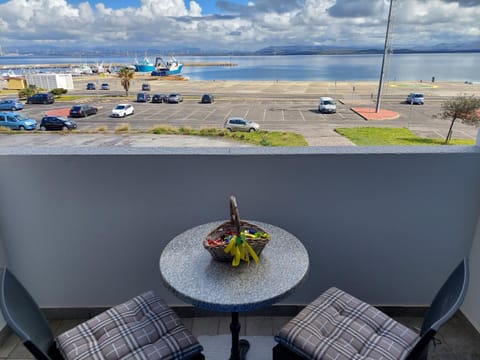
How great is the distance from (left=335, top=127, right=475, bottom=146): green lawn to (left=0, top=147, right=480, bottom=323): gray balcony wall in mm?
10281

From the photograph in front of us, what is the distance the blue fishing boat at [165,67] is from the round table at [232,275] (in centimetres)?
4696

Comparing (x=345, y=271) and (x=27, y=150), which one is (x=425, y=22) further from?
(x=27, y=150)

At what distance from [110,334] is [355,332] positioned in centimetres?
98

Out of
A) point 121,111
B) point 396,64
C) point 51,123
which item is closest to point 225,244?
point 51,123

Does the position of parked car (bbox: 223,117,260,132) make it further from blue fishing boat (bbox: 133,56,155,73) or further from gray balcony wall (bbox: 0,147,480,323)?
blue fishing boat (bbox: 133,56,155,73)

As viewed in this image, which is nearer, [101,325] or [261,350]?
[101,325]

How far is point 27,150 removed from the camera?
162 cm

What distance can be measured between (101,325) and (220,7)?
2.49 meters

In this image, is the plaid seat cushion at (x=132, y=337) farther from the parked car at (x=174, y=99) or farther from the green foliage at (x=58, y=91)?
the green foliage at (x=58, y=91)

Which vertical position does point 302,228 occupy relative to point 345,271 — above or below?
above

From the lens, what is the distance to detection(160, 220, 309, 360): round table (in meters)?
0.98

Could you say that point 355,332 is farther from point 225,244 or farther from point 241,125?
point 241,125

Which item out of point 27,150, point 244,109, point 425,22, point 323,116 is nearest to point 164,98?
point 244,109

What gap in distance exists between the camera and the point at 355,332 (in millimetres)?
1174
